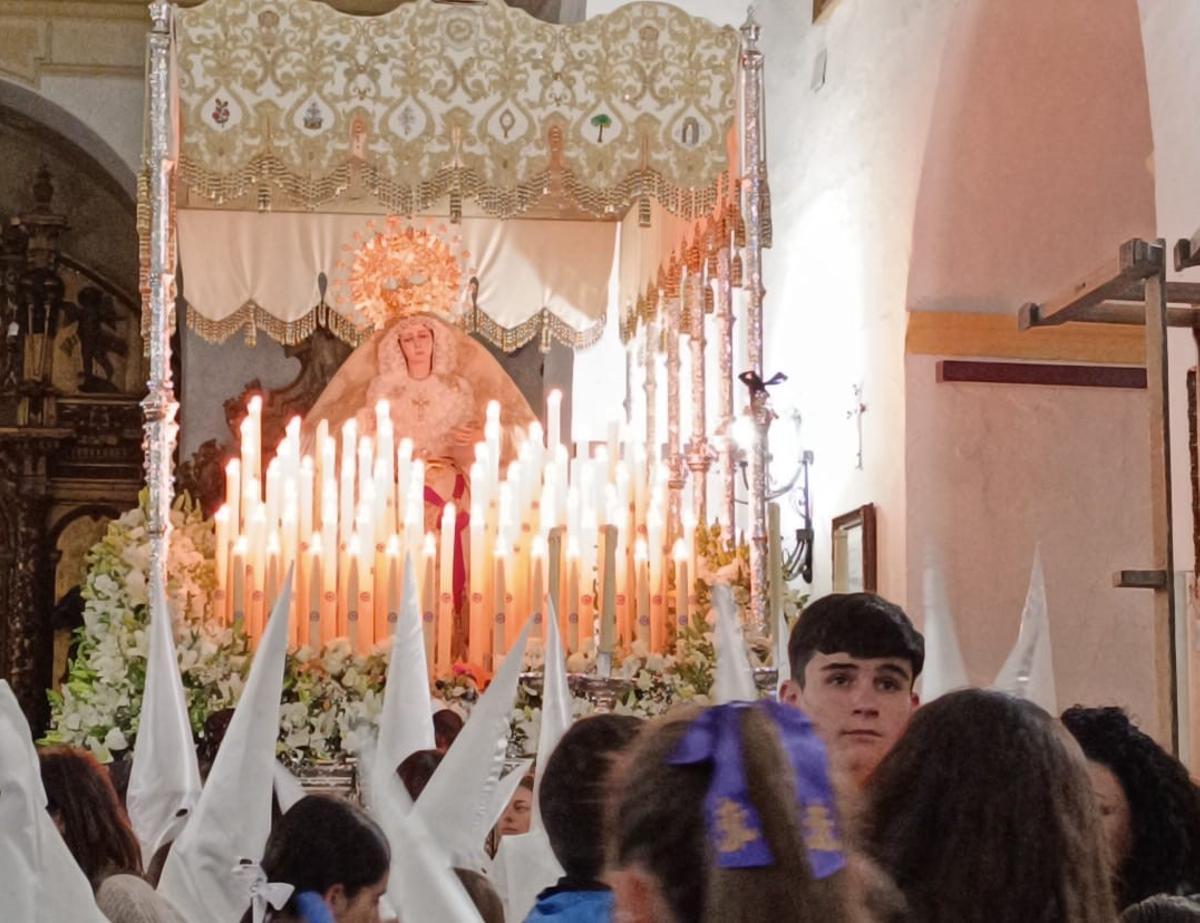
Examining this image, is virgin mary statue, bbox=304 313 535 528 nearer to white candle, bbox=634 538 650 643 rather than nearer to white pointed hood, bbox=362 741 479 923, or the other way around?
white candle, bbox=634 538 650 643

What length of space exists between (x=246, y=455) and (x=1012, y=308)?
3600 millimetres

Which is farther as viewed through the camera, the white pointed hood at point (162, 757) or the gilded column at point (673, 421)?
the gilded column at point (673, 421)

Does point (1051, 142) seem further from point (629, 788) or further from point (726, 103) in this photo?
point (629, 788)

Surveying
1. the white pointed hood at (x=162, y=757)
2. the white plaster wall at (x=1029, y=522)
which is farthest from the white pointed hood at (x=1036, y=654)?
the white plaster wall at (x=1029, y=522)

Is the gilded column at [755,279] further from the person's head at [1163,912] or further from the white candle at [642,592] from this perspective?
the person's head at [1163,912]

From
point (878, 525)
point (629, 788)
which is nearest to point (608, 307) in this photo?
point (878, 525)

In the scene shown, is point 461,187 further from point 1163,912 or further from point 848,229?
point 1163,912

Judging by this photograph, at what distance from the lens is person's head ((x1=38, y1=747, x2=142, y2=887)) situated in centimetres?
376

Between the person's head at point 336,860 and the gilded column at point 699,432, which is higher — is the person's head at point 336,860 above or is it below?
below

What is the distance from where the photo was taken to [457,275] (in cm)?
1205

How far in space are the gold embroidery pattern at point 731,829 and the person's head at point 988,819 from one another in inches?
15.1

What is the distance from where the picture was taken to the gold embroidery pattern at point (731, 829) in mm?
2117

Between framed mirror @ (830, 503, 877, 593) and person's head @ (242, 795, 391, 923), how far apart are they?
6.61m

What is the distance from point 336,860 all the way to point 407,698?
134 cm
